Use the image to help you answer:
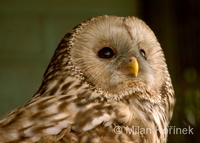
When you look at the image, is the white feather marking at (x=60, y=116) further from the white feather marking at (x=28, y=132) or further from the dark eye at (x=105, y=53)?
the dark eye at (x=105, y=53)

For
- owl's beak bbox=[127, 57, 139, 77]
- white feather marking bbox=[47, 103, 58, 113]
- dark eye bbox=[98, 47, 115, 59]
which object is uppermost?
dark eye bbox=[98, 47, 115, 59]

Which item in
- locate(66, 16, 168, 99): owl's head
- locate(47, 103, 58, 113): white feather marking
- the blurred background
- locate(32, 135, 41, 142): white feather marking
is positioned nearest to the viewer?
locate(32, 135, 41, 142): white feather marking

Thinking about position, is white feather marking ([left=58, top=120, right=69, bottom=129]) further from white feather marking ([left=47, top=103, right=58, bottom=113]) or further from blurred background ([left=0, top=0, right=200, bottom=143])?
blurred background ([left=0, top=0, right=200, bottom=143])

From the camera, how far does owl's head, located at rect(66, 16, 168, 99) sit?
1.70 m

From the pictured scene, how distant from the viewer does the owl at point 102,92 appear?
1.52 metres

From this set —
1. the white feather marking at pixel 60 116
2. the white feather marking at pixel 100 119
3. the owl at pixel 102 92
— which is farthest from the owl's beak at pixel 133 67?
the white feather marking at pixel 60 116

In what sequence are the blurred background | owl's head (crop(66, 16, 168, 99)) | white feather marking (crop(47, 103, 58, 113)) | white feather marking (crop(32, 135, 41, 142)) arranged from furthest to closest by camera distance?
the blurred background, owl's head (crop(66, 16, 168, 99)), white feather marking (crop(47, 103, 58, 113)), white feather marking (crop(32, 135, 41, 142))

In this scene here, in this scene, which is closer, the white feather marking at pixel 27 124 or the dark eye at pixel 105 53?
the white feather marking at pixel 27 124

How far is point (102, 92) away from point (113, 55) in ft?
0.49

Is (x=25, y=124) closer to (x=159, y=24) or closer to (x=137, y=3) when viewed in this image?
(x=159, y=24)

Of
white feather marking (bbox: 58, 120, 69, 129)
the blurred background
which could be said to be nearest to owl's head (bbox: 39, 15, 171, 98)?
white feather marking (bbox: 58, 120, 69, 129)

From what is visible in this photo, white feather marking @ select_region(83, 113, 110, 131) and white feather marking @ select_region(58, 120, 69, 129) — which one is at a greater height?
white feather marking @ select_region(58, 120, 69, 129)

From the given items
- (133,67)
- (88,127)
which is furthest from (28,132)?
(133,67)

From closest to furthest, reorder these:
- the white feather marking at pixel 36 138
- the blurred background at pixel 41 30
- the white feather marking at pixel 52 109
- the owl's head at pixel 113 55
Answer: the white feather marking at pixel 36 138, the white feather marking at pixel 52 109, the owl's head at pixel 113 55, the blurred background at pixel 41 30
